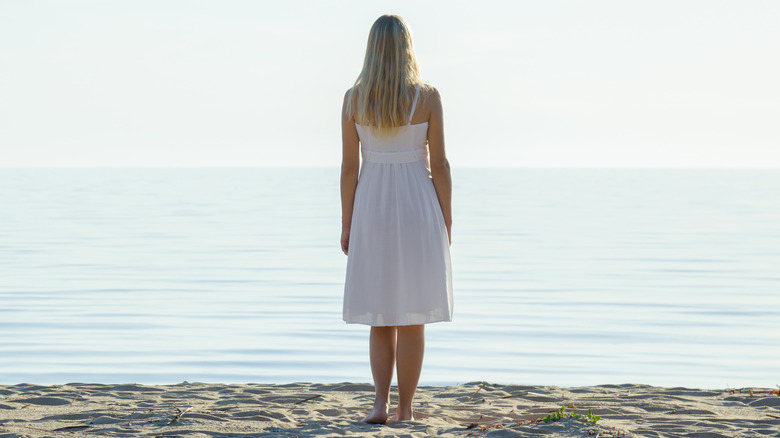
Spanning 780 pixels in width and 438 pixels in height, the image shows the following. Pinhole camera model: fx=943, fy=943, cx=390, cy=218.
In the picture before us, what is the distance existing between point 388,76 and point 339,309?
5.71 m

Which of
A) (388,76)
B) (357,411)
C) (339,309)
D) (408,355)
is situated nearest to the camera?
(388,76)

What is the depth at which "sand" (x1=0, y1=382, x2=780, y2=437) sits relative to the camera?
4.10 meters

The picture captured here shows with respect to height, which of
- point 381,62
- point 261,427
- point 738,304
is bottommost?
point 261,427

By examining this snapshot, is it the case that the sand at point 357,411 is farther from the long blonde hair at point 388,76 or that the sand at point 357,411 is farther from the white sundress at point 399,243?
the long blonde hair at point 388,76

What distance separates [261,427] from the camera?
4199 millimetres

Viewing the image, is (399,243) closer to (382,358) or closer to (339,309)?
(382,358)

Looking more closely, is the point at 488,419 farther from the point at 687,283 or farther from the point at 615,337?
the point at 687,283

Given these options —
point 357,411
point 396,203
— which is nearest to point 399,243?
point 396,203

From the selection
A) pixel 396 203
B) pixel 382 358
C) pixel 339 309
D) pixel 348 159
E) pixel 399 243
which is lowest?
pixel 382 358

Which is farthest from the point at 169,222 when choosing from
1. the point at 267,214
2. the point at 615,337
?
the point at 615,337

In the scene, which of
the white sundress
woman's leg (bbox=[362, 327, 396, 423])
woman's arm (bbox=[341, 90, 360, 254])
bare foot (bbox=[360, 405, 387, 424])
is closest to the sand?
bare foot (bbox=[360, 405, 387, 424])

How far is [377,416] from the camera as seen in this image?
14.3ft

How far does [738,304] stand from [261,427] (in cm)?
754

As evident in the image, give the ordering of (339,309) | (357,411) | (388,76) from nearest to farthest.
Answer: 1. (388,76)
2. (357,411)
3. (339,309)
